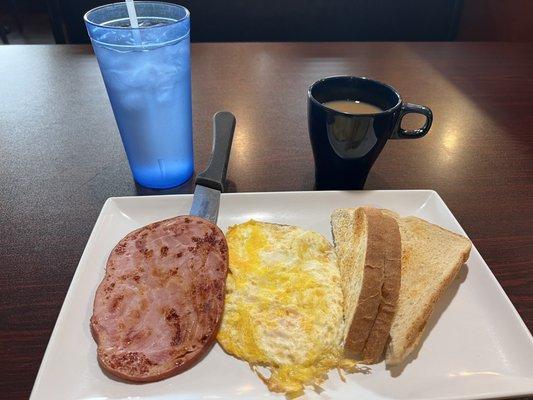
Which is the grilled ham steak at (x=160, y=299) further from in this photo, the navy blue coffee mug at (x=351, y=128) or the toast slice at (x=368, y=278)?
the navy blue coffee mug at (x=351, y=128)

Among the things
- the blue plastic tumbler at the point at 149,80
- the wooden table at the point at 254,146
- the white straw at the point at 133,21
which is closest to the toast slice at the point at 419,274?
the wooden table at the point at 254,146

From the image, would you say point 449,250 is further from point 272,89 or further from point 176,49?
point 272,89

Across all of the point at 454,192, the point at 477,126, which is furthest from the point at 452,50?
the point at 454,192

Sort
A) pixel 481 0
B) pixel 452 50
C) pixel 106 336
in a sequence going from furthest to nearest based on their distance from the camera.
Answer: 1. pixel 481 0
2. pixel 452 50
3. pixel 106 336

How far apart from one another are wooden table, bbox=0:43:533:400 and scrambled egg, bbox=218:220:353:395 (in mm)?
279

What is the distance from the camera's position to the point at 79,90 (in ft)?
5.37

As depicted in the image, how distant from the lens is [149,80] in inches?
36.7

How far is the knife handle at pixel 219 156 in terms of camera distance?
1.04m

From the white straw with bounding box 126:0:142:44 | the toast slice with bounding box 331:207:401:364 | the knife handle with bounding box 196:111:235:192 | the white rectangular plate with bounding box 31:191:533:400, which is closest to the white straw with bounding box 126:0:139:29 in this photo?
the white straw with bounding box 126:0:142:44

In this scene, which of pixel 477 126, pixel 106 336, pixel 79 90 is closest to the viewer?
pixel 106 336

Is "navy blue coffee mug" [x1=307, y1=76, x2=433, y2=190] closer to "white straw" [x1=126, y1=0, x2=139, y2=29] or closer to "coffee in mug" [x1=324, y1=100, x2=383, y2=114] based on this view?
"coffee in mug" [x1=324, y1=100, x2=383, y2=114]

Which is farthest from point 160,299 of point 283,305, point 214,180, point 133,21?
point 133,21

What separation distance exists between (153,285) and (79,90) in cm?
116

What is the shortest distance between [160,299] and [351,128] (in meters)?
0.57
